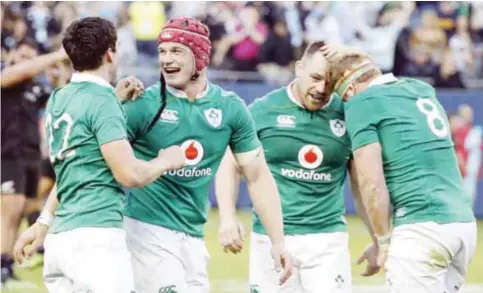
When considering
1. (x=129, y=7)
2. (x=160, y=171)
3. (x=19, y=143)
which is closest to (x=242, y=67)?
(x=129, y=7)

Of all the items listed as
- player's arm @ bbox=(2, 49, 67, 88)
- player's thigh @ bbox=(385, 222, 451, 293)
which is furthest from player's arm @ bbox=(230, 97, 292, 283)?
player's arm @ bbox=(2, 49, 67, 88)

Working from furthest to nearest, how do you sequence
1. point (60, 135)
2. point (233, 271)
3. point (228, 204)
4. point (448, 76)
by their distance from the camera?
point (448, 76), point (233, 271), point (228, 204), point (60, 135)

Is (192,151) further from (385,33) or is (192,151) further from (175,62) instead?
(385,33)

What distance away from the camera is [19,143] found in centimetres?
1318

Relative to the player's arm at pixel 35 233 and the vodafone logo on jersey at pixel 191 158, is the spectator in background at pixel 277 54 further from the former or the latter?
the player's arm at pixel 35 233

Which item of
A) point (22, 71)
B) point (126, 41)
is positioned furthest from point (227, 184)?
point (126, 41)

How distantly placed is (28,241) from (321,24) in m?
14.2

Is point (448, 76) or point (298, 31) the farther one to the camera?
point (298, 31)

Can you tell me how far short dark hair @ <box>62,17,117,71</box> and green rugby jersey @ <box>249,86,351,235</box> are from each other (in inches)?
82.2

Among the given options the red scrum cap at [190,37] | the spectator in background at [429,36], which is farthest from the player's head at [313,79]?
the spectator in background at [429,36]

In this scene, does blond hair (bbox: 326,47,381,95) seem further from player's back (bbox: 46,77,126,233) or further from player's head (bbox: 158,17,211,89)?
player's back (bbox: 46,77,126,233)

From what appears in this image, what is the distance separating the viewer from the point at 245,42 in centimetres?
2086

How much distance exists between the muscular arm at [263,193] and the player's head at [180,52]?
66cm

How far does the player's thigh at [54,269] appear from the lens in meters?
6.82
